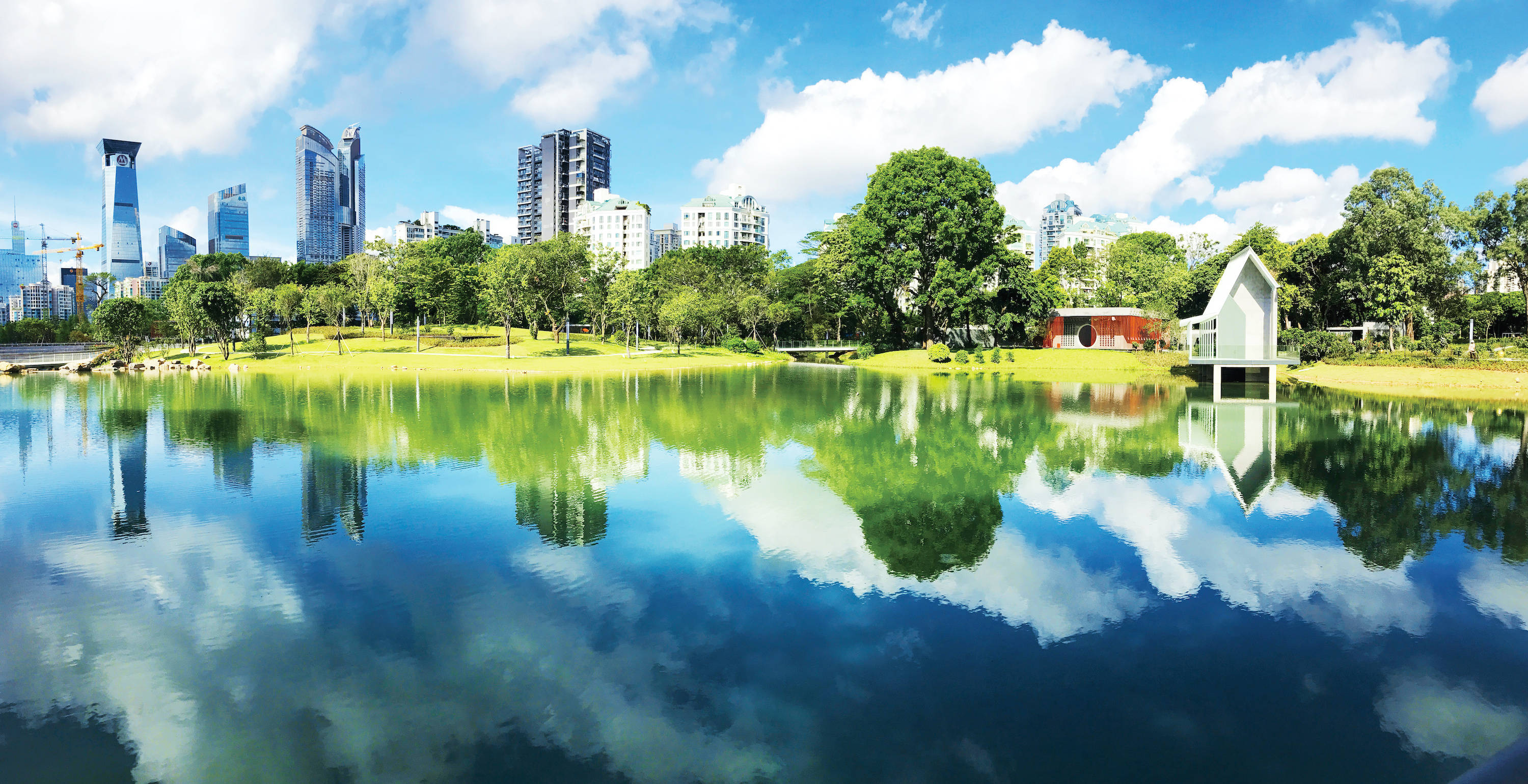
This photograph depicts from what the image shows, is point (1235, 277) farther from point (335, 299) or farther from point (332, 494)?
point (335, 299)

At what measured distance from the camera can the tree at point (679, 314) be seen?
61.9 m

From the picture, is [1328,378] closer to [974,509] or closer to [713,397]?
[713,397]

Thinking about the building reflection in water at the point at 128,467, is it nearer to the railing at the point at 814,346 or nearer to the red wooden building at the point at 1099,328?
the railing at the point at 814,346

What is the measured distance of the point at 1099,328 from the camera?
62.5 metres

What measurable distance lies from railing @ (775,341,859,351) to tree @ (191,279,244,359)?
4474 cm

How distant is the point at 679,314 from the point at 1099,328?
112 ft

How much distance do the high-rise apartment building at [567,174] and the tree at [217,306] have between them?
126 m

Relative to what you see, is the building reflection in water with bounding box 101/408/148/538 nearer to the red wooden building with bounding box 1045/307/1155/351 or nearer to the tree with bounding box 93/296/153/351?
the tree with bounding box 93/296/153/351

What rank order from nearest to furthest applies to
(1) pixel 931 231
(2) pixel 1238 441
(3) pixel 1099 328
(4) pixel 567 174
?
(2) pixel 1238 441, (1) pixel 931 231, (3) pixel 1099 328, (4) pixel 567 174

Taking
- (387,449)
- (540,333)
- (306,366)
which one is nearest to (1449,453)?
(387,449)

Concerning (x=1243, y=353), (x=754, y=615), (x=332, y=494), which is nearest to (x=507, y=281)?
(x=332, y=494)

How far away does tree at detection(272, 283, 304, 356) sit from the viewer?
69938 millimetres

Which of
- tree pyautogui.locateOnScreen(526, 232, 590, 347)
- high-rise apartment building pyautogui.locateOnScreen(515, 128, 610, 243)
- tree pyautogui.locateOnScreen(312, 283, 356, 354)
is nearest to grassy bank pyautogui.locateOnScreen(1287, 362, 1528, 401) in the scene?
tree pyautogui.locateOnScreen(526, 232, 590, 347)

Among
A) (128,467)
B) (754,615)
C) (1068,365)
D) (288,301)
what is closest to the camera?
(754,615)
